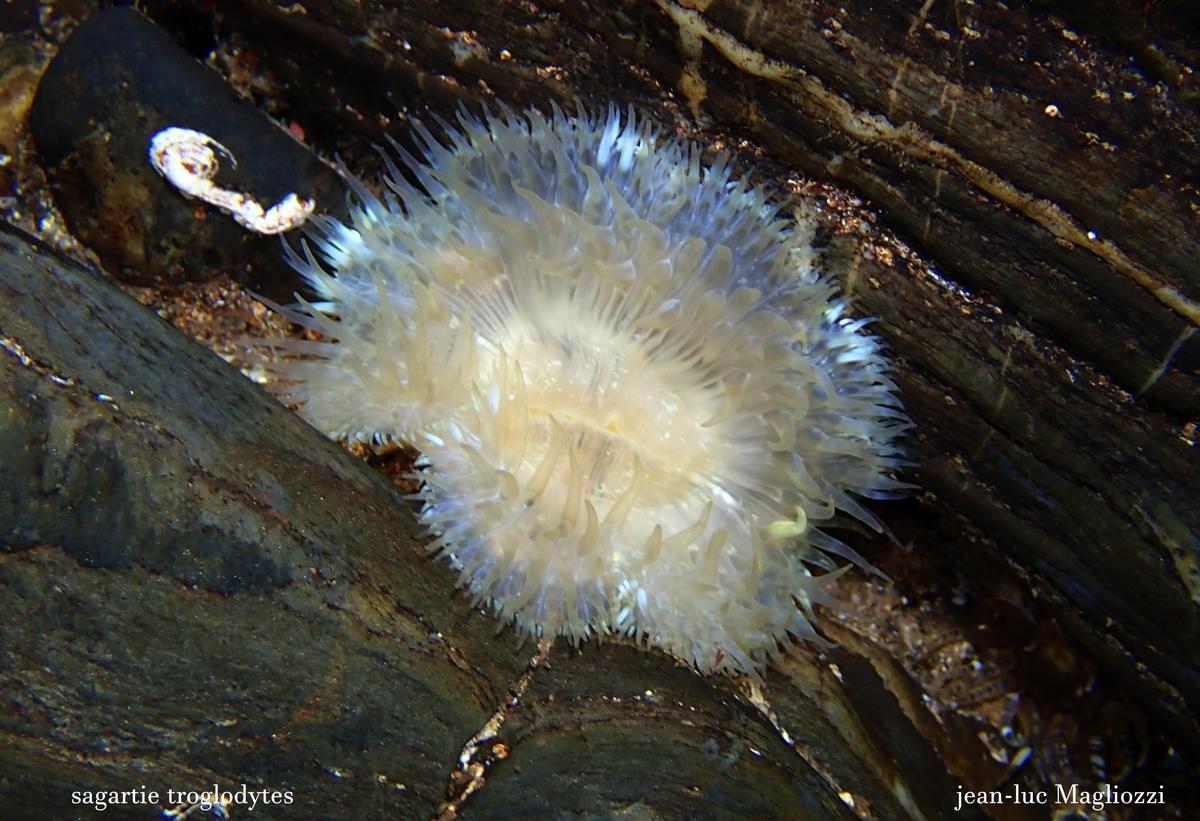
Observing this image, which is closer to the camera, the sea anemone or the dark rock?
the sea anemone

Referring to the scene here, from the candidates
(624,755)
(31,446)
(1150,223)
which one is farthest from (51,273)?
(1150,223)

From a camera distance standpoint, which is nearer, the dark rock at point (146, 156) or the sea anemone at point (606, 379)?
the sea anemone at point (606, 379)

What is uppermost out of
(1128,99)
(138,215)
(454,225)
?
(1128,99)

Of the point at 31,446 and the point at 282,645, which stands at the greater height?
the point at 31,446

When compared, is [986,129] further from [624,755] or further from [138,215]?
[138,215]

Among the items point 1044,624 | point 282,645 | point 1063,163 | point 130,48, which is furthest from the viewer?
point 1044,624

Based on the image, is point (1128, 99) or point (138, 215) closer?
point (1128, 99)

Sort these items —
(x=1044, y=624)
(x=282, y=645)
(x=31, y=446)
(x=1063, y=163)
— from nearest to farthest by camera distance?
(x=31, y=446), (x=282, y=645), (x=1063, y=163), (x=1044, y=624)

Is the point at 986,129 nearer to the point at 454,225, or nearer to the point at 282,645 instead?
the point at 454,225
